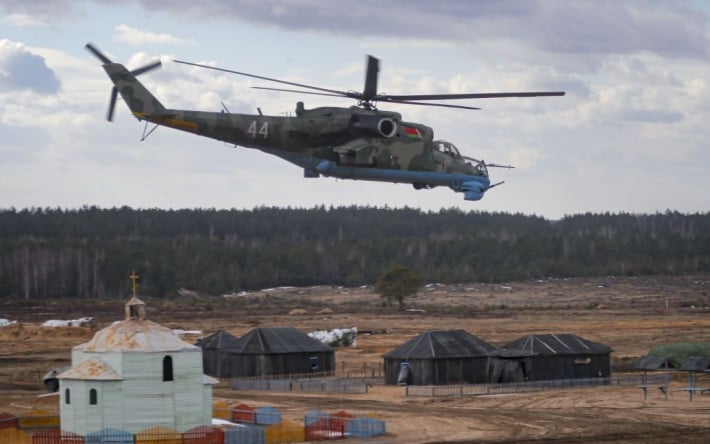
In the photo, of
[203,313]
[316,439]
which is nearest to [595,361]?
[316,439]

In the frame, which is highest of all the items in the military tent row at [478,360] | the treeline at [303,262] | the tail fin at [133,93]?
the tail fin at [133,93]

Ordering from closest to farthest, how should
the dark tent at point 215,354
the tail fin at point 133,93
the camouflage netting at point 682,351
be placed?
the tail fin at point 133,93 < the camouflage netting at point 682,351 < the dark tent at point 215,354

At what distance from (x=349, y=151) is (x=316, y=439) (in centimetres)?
961

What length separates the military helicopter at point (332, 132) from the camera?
43688 millimetres

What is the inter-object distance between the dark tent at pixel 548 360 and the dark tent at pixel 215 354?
13453mm

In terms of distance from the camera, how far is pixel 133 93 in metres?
44.1

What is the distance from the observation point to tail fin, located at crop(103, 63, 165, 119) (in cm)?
4366

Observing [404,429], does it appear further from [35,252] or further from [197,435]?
[35,252]

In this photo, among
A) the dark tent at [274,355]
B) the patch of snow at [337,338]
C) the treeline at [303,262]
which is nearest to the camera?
the dark tent at [274,355]

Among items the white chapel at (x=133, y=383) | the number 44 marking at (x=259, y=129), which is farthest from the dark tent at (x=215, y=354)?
the white chapel at (x=133, y=383)

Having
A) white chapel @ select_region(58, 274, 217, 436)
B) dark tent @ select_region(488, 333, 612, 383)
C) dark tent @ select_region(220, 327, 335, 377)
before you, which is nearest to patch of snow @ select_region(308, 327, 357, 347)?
dark tent @ select_region(220, 327, 335, 377)

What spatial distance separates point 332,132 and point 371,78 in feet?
7.14

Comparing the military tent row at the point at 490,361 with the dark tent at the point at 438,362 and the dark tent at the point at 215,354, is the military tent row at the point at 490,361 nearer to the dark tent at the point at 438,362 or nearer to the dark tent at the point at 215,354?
the dark tent at the point at 438,362

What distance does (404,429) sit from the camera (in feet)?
146
